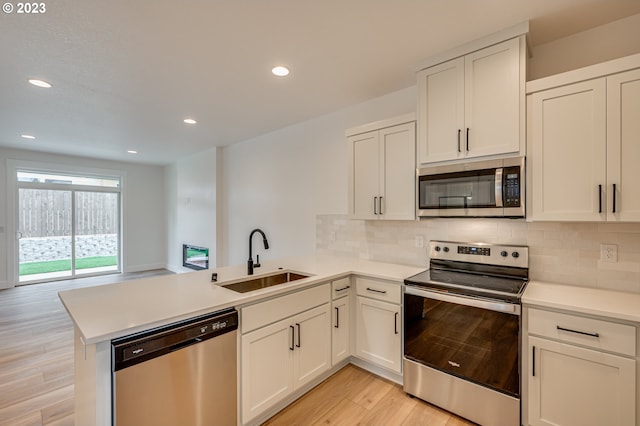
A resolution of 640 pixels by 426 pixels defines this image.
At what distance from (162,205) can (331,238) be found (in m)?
5.80

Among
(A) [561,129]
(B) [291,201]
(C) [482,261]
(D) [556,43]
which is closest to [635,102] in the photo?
(A) [561,129]

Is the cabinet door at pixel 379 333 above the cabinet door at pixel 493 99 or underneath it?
underneath

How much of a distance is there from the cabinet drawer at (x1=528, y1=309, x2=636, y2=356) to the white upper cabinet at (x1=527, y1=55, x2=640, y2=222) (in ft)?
1.92

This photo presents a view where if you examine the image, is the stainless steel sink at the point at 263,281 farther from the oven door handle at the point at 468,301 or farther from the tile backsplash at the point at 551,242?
the tile backsplash at the point at 551,242

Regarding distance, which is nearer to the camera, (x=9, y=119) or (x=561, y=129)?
(x=561, y=129)

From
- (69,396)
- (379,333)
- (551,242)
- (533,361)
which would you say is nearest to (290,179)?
(379,333)

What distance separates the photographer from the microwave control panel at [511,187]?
6.20 feet

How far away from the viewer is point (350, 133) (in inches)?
113

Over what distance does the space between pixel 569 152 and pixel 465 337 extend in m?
1.34

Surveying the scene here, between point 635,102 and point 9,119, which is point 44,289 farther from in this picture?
point 635,102

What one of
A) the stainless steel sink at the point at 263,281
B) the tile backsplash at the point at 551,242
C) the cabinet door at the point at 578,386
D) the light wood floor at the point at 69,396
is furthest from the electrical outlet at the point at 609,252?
the stainless steel sink at the point at 263,281

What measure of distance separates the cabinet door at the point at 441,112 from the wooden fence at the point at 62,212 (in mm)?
7237

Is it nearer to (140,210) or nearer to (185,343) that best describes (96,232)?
(140,210)

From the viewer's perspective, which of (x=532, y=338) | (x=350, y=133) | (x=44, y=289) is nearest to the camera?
(x=532, y=338)
